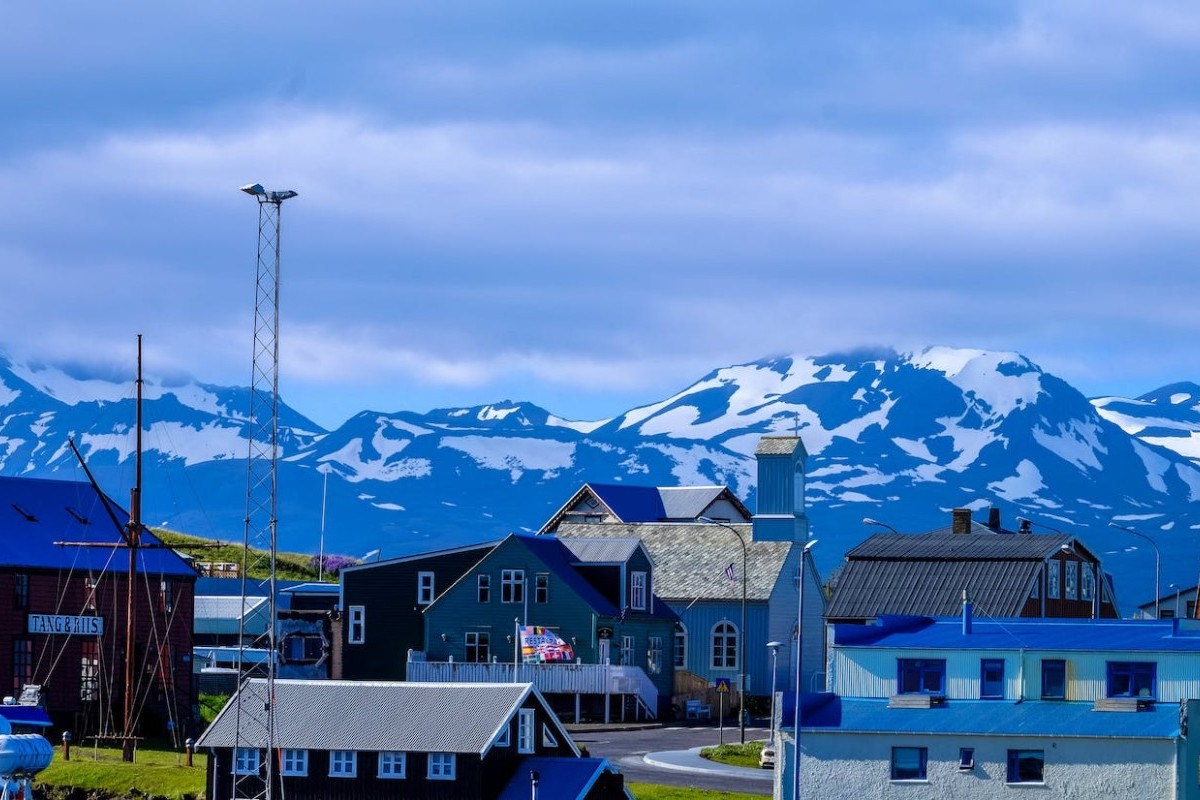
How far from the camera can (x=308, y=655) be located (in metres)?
100

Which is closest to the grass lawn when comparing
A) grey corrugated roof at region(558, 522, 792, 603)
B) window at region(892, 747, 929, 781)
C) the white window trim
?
the white window trim

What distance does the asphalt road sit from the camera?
69.2m

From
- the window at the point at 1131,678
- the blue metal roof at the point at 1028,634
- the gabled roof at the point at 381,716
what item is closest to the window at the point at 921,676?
the blue metal roof at the point at 1028,634

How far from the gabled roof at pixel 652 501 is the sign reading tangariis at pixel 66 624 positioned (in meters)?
63.6

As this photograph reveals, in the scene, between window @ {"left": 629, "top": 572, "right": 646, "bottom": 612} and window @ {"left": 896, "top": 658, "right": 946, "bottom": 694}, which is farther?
window @ {"left": 629, "top": 572, "right": 646, "bottom": 612}

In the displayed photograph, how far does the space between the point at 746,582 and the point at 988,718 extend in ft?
128

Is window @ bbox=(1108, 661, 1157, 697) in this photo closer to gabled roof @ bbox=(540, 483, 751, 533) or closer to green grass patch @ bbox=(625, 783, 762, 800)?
green grass patch @ bbox=(625, 783, 762, 800)

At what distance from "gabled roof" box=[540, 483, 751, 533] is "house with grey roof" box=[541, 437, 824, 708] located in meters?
32.6

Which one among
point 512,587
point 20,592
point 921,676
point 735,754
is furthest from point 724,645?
point 921,676

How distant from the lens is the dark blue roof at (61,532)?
3327 inches

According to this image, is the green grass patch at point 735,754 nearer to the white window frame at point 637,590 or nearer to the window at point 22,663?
the white window frame at point 637,590

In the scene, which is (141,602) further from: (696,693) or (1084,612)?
(1084,612)

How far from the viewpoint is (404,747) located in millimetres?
64812

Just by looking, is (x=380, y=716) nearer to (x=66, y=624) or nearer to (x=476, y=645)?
(x=66, y=624)
